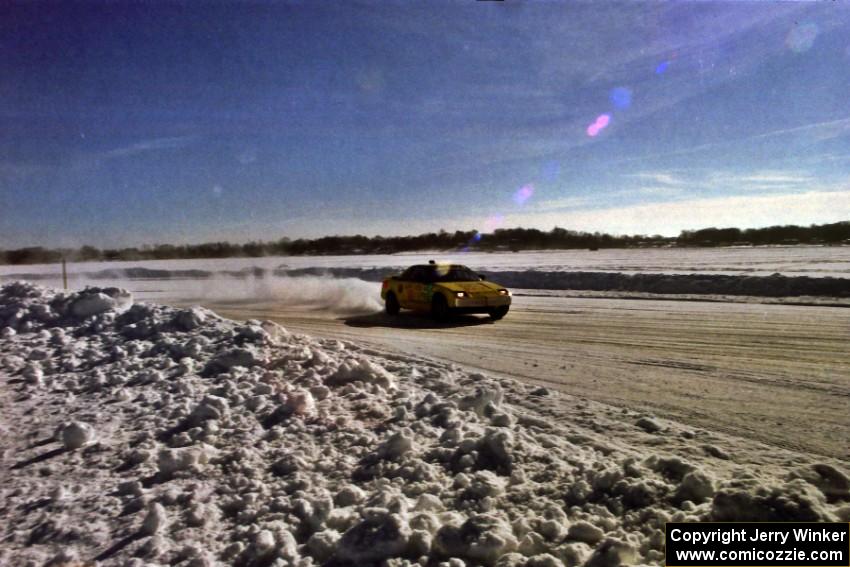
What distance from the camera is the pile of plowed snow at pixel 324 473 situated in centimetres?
308

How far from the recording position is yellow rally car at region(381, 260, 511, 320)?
1276 centimetres

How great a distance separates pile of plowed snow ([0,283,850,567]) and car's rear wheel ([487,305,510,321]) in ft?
21.9

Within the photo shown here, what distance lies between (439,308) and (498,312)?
1.44 meters

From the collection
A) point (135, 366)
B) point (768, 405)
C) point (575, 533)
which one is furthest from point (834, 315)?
point (135, 366)

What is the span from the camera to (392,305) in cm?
1491

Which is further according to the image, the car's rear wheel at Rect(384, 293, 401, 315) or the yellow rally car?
the car's rear wheel at Rect(384, 293, 401, 315)

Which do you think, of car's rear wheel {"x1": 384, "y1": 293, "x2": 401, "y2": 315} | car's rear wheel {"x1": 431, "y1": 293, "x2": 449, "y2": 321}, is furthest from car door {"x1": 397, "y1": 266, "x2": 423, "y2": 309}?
car's rear wheel {"x1": 431, "y1": 293, "x2": 449, "y2": 321}

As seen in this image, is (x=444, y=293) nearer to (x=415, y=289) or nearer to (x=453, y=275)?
(x=453, y=275)

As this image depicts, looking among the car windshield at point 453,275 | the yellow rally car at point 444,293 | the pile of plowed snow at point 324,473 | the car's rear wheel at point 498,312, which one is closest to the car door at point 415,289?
the yellow rally car at point 444,293

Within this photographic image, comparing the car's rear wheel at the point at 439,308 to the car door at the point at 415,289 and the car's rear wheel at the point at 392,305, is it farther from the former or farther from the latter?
the car's rear wheel at the point at 392,305

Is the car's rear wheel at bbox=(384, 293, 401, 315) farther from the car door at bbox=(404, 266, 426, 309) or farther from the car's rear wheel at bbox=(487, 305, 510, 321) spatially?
the car's rear wheel at bbox=(487, 305, 510, 321)

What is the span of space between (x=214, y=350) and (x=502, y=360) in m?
4.12

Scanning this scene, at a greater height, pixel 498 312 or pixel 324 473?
pixel 498 312

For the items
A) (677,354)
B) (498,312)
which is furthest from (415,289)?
(677,354)
